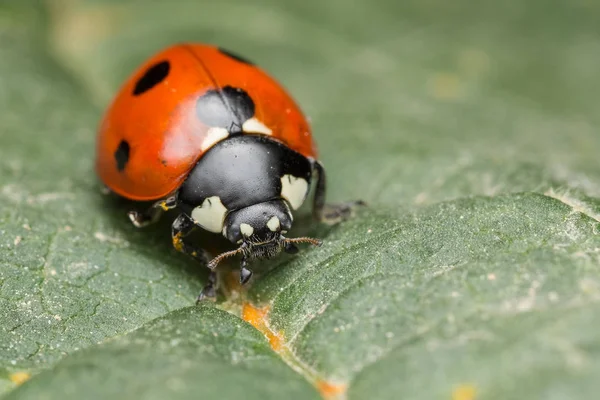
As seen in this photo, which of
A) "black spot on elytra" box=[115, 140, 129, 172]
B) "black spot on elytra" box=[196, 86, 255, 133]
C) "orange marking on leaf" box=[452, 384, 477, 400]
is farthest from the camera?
"black spot on elytra" box=[115, 140, 129, 172]

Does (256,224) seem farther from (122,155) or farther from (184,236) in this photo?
(122,155)

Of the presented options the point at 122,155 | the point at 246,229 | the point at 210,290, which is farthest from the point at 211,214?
the point at 122,155

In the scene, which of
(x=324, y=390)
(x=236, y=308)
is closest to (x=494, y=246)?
(x=324, y=390)

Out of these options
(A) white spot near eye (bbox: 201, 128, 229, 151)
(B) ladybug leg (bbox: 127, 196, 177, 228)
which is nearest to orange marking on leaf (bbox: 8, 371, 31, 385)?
(B) ladybug leg (bbox: 127, 196, 177, 228)

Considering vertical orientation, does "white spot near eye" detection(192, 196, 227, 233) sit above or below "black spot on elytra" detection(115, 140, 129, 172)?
above

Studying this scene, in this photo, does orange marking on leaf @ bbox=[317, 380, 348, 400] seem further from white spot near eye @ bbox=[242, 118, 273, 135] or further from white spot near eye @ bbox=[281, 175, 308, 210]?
white spot near eye @ bbox=[242, 118, 273, 135]

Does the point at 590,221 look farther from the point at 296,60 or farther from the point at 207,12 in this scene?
the point at 207,12

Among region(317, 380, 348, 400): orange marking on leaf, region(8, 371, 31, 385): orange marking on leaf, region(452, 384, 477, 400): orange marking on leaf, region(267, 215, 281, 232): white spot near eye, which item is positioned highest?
region(452, 384, 477, 400): orange marking on leaf
